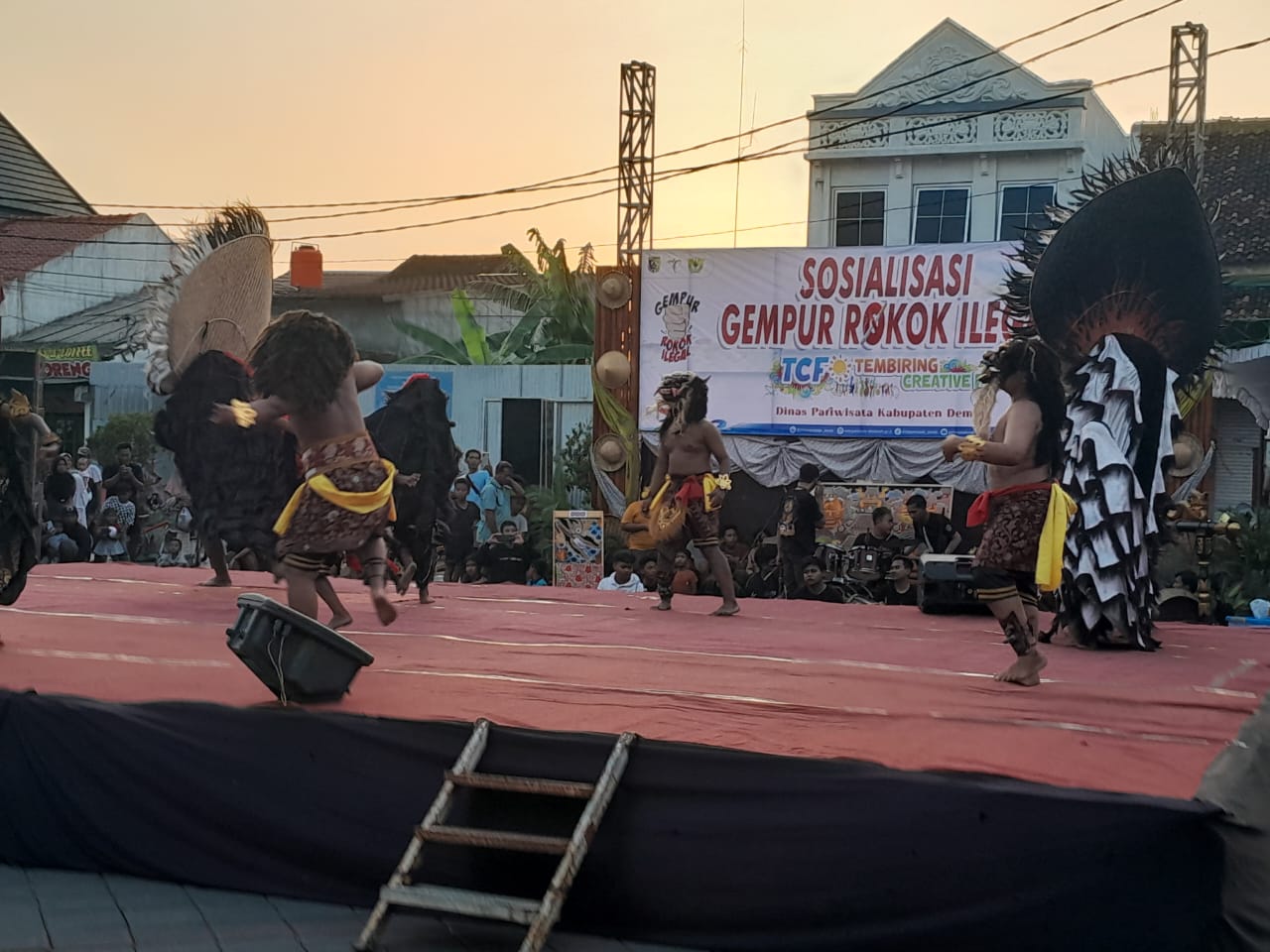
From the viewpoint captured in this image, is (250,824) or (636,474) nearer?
(250,824)

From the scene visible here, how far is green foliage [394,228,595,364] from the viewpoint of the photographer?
1938 centimetres

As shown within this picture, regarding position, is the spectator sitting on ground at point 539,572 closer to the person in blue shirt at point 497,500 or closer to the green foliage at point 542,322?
the person in blue shirt at point 497,500

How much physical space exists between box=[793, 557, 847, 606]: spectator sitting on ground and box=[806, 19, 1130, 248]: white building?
10.9 meters

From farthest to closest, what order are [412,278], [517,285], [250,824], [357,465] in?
[412,278] → [517,285] → [357,465] → [250,824]

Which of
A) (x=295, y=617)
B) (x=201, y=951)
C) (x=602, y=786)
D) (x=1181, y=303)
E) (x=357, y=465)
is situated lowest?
(x=201, y=951)

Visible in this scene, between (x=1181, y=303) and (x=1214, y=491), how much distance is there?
8921 millimetres

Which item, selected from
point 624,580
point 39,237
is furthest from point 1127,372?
point 39,237

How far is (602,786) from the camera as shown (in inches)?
144

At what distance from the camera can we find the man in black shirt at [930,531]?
12391 millimetres

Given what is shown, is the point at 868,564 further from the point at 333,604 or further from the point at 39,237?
the point at 39,237

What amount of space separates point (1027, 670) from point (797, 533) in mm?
7023

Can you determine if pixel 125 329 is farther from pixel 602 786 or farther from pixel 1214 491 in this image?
pixel 602 786

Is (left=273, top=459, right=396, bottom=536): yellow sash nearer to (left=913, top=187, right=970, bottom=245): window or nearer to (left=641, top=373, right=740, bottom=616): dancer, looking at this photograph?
(left=641, top=373, right=740, bottom=616): dancer

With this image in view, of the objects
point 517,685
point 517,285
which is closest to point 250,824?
point 517,685
